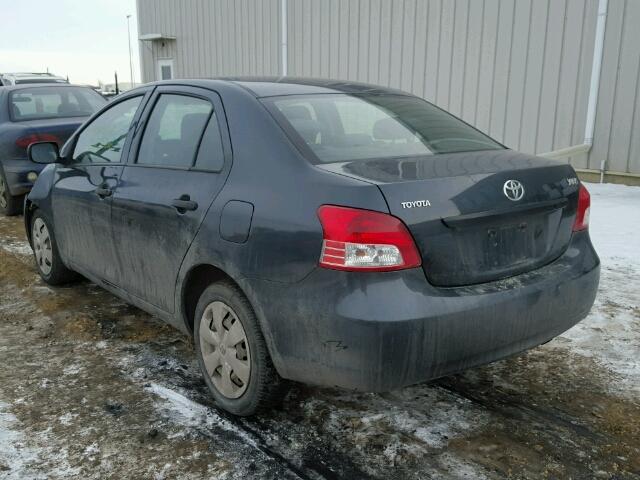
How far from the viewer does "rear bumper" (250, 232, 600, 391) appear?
2297 millimetres

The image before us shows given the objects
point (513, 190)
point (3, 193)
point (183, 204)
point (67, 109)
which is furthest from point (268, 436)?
point (67, 109)

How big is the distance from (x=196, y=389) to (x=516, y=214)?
1.86m

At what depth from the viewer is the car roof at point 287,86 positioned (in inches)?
126

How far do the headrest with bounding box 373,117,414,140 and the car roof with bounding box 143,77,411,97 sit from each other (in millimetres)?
379

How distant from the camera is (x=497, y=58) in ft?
31.3

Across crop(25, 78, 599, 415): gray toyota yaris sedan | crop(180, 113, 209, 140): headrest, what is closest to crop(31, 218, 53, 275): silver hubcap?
crop(25, 78, 599, 415): gray toyota yaris sedan

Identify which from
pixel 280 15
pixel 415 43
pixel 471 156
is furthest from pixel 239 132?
pixel 280 15

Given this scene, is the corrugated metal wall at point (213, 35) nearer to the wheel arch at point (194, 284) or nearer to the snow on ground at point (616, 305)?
the snow on ground at point (616, 305)

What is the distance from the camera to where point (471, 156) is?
288 cm

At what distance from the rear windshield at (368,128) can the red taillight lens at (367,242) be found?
1.43 feet

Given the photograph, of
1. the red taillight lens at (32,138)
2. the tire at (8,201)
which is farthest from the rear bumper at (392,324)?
the tire at (8,201)

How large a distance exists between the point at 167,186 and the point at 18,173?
5.23m

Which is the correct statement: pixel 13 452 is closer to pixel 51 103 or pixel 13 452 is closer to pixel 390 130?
pixel 390 130

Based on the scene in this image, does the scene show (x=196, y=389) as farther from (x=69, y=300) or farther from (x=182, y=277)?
(x=69, y=300)
